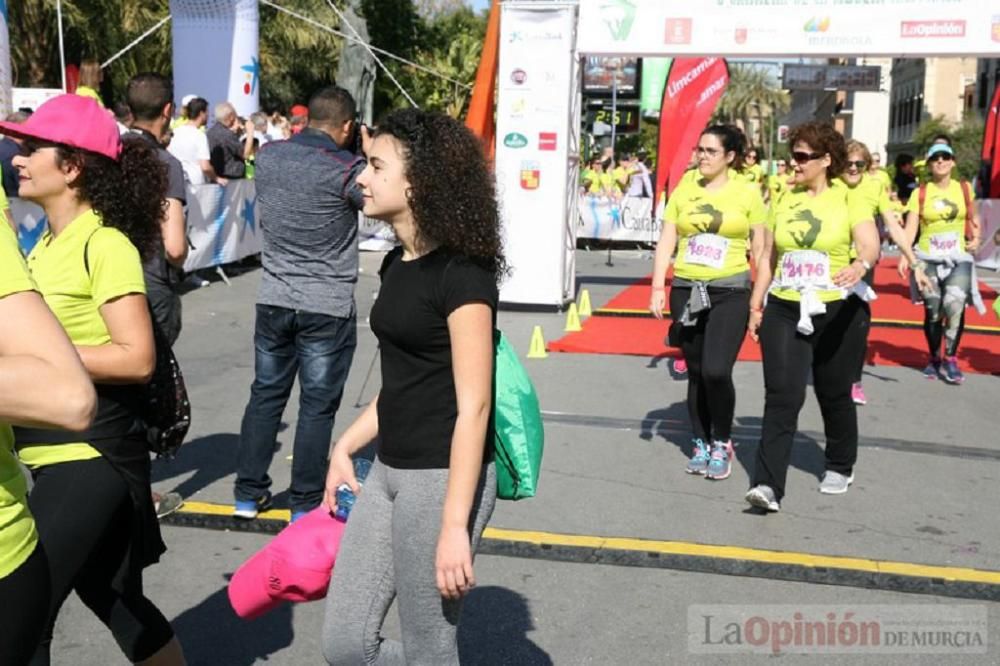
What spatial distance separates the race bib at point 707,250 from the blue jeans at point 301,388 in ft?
7.23

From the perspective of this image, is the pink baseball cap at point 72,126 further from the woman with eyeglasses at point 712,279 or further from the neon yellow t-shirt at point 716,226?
the neon yellow t-shirt at point 716,226

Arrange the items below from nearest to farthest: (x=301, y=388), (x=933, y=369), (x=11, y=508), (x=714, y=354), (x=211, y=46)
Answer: (x=11, y=508) < (x=301, y=388) < (x=714, y=354) < (x=933, y=369) < (x=211, y=46)

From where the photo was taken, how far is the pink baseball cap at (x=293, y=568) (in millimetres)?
3086

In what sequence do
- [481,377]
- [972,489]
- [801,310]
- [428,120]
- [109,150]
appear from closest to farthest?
[481,377] < [428,120] < [109,150] < [801,310] < [972,489]

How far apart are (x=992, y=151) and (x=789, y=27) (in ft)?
21.7

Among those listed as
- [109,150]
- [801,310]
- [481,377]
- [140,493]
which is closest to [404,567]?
[481,377]

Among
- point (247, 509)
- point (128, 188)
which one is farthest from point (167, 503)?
point (128, 188)

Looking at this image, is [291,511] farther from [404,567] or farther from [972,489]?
[972,489]

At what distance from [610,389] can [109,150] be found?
6.07m

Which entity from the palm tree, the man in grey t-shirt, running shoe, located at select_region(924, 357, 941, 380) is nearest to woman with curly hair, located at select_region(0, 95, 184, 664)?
the man in grey t-shirt

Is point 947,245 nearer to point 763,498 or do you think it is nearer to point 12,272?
point 763,498

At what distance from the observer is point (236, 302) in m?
12.9

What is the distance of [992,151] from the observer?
1698cm

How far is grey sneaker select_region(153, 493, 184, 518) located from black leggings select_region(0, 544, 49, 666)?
3.49 m
